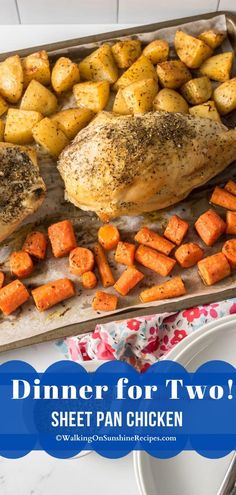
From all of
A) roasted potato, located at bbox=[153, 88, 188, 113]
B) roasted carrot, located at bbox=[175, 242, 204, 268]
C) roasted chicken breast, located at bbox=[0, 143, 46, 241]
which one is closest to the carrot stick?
roasted carrot, located at bbox=[175, 242, 204, 268]

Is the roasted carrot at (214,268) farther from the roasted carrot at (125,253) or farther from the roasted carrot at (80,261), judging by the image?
the roasted carrot at (80,261)

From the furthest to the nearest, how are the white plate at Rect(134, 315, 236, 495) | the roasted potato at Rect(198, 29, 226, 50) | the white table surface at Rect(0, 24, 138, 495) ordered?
the roasted potato at Rect(198, 29, 226, 50) < the white table surface at Rect(0, 24, 138, 495) < the white plate at Rect(134, 315, 236, 495)

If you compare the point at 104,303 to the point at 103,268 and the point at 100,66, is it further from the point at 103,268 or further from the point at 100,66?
the point at 100,66

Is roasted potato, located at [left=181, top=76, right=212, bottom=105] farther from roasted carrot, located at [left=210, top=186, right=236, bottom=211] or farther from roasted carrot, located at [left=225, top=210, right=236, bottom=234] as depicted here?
roasted carrot, located at [left=225, top=210, right=236, bottom=234]

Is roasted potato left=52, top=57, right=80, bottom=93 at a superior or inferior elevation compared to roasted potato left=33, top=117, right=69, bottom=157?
superior

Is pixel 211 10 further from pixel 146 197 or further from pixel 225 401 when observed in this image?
pixel 225 401

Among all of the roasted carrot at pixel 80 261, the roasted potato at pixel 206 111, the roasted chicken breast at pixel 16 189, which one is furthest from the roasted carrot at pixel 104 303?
the roasted potato at pixel 206 111

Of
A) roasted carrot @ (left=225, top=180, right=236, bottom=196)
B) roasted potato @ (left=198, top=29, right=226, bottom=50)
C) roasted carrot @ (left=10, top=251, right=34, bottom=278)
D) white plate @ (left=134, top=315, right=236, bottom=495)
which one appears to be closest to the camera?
white plate @ (left=134, top=315, right=236, bottom=495)
